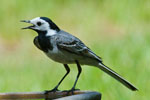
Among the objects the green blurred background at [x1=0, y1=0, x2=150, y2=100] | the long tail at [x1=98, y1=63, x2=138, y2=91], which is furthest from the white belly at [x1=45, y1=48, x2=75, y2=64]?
the green blurred background at [x1=0, y1=0, x2=150, y2=100]

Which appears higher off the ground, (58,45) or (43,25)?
(43,25)

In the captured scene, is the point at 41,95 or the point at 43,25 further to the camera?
the point at 43,25

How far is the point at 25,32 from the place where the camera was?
25.6 ft

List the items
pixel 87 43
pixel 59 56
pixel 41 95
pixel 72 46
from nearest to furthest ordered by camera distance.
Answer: pixel 41 95 < pixel 59 56 < pixel 72 46 < pixel 87 43

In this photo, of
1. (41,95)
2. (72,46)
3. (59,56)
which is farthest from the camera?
(72,46)

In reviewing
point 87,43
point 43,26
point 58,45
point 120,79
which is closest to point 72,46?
point 58,45

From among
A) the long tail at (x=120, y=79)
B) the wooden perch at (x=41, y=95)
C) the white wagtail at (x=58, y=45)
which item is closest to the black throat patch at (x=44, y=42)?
the white wagtail at (x=58, y=45)

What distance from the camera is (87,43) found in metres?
7.25

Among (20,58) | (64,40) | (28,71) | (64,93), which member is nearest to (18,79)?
(28,71)

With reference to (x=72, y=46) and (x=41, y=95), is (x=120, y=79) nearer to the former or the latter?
(x=72, y=46)

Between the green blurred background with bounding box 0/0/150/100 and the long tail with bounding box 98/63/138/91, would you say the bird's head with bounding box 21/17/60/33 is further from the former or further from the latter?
the green blurred background with bounding box 0/0/150/100

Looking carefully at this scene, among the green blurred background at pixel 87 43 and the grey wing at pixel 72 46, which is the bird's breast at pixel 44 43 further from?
the green blurred background at pixel 87 43

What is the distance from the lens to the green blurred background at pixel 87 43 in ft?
17.6

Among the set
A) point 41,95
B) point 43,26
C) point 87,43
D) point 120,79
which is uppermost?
point 43,26
